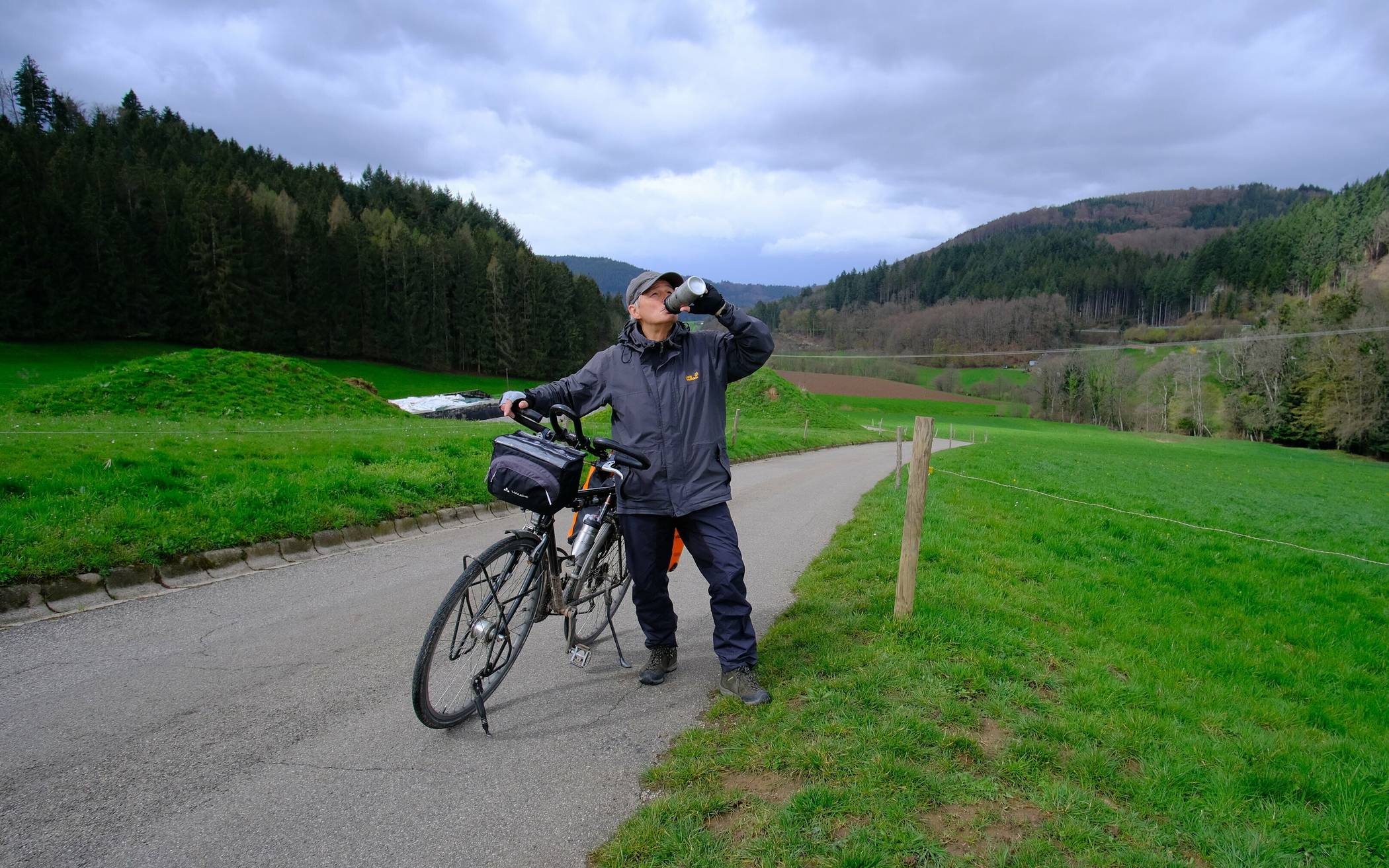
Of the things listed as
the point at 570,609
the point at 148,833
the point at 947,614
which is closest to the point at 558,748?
the point at 570,609

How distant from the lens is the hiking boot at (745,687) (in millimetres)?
3777

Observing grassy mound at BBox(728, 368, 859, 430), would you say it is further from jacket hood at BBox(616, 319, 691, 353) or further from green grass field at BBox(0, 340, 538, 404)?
jacket hood at BBox(616, 319, 691, 353)

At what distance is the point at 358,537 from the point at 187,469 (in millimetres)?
2551

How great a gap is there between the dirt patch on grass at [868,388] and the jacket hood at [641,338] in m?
69.8

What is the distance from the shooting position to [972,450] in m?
25.8

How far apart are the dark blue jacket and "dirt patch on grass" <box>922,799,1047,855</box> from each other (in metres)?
1.81

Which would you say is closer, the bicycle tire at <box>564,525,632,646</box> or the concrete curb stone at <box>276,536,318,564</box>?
the bicycle tire at <box>564,525,632,646</box>

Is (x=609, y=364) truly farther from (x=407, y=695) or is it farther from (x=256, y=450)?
(x=256, y=450)

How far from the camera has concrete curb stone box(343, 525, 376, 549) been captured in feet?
24.1

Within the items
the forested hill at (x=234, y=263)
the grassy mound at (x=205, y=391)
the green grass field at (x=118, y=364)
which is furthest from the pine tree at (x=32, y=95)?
the grassy mound at (x=205, y=391)

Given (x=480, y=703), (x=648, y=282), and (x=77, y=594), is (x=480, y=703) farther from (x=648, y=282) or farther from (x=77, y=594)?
(x=77, y=594)

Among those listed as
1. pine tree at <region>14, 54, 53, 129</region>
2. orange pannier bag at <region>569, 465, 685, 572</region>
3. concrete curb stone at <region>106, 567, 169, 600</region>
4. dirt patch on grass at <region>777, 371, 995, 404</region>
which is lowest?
dirt patch on grass at <region>777, 371, 995, 404</region>

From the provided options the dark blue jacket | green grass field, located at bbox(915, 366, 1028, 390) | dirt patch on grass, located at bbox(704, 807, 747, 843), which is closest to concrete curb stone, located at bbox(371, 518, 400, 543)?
the dark blue jacket

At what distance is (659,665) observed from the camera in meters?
4.27
